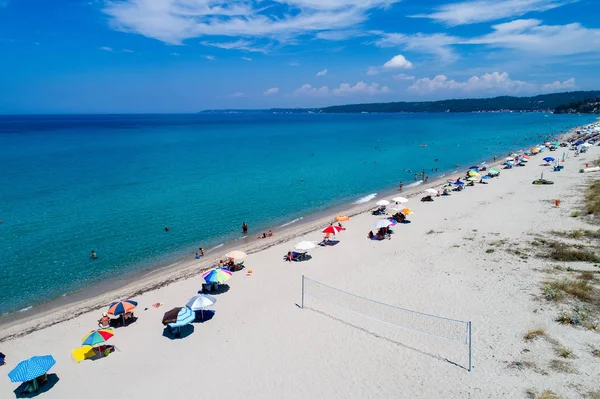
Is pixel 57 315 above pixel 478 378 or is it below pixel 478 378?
below

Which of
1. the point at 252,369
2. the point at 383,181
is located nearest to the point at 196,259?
the point at 252,369

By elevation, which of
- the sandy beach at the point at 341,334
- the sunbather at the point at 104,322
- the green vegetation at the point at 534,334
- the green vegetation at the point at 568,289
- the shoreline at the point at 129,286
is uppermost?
the green vegetation at the point at 568,289

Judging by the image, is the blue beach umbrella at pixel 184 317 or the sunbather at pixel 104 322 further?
the sunbather at pixel 104 322

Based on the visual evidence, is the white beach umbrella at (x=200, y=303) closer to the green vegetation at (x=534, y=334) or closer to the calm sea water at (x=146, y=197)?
the calm sea water at (x=146, y=197)

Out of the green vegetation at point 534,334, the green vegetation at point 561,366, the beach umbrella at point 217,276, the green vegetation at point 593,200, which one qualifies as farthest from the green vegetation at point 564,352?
the green vegetation at point 593,200

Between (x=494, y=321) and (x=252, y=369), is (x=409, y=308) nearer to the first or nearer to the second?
(x=494, y=321)

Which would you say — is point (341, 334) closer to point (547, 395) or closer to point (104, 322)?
point (547, 395)
